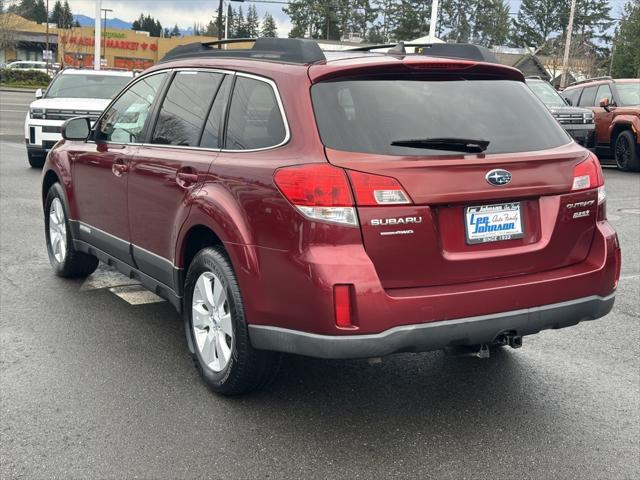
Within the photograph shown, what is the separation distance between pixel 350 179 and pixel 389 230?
0.91 ft

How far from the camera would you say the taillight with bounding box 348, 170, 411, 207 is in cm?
347

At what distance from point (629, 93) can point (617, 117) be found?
0.98 m

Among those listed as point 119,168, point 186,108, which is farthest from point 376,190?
point 119,168

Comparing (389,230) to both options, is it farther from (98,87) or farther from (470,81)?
(98,87)

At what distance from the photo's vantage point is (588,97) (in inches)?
733

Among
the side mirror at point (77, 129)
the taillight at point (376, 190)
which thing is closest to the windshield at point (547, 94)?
the side mirror at point (77, 129)

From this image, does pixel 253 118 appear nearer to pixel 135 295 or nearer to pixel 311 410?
pixel 311 410

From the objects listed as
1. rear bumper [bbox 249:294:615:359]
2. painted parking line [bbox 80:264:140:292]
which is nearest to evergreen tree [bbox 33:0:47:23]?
painted parking line [bbox 80:264:140:292]

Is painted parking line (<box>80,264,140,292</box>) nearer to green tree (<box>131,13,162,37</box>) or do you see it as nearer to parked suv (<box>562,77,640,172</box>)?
parked suv (<box>562,77,640,172</box>)

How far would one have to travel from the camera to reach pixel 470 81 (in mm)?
4062

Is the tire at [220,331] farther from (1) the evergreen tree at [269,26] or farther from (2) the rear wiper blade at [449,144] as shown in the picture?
(1) the evergreen tree at [269,26]

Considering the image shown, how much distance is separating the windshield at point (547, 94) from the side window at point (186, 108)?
44.8 ft

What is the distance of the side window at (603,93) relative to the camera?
17844 mm

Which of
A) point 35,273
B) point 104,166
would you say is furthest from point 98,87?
point 104,166
